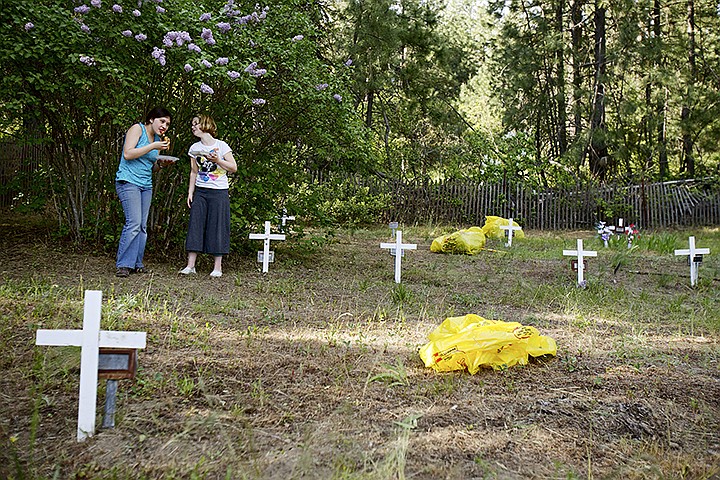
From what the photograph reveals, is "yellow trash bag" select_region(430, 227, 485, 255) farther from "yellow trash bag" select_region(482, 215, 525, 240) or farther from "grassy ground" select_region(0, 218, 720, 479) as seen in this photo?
"grassy ground" select_region(0, 218, 720, 479)

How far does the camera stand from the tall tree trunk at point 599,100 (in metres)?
16.0

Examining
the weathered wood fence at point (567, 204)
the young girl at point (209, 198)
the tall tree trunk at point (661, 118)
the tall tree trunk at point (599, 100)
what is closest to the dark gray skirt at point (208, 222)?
the young girl at point (209, 198)

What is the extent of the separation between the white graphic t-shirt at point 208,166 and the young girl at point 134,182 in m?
0.32

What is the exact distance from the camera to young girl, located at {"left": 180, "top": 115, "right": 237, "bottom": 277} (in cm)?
566

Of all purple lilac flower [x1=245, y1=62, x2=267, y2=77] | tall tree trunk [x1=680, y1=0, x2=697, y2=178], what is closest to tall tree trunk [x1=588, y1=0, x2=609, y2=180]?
tall tree trunk [x1=680, y1=0, x2=697, y2=178]

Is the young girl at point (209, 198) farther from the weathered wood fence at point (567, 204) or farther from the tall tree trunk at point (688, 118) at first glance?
the tall tree trunk at point (688, 118)

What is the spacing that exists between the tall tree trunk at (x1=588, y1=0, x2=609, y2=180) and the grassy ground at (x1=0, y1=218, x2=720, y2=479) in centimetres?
1127

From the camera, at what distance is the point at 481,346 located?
3240mm

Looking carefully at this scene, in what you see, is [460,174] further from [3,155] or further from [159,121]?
[159,121]

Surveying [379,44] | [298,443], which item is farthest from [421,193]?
[298,443]

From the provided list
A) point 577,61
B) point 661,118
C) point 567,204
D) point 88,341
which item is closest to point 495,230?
point 567,204

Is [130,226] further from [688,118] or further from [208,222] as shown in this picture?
[688,118]

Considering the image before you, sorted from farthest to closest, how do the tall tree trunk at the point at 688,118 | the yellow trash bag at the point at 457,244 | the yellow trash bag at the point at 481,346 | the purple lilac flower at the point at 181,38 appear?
the tall tree trunk at the point at 688,118, the yellow trash bag at the point at 457,244, the purple lilac flower at the point at 181,38, the yellow trash bag at the point at 481,346

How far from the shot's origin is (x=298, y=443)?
7.51 ft
